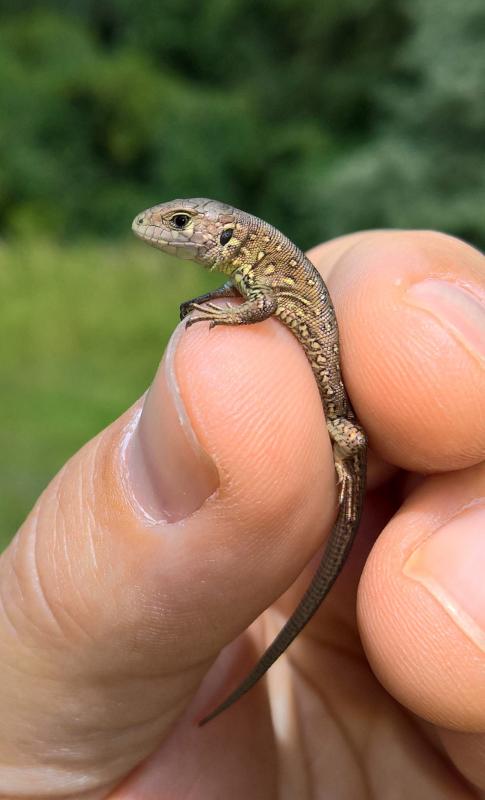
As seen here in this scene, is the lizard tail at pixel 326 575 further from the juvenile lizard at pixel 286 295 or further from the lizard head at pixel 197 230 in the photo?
the lizard head at pixel 197 230

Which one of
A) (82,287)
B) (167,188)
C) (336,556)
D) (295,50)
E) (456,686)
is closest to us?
(456,686)

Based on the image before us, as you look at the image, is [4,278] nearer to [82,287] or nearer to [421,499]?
[82,287]

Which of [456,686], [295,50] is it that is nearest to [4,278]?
[456,686]

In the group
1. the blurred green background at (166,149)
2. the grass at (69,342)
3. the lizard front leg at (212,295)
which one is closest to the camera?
the lizard front leg at (212,295)

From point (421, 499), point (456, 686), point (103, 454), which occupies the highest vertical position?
point (103, 454)

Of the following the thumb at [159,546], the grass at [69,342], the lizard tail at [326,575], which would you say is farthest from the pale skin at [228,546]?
the grass at [69,342]

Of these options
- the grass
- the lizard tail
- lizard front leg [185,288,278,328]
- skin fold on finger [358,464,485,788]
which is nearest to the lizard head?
lizard front leg [185,288,278,328]

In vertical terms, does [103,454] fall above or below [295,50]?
below

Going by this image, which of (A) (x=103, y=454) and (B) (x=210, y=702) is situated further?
(B) (x=210, y=702)
